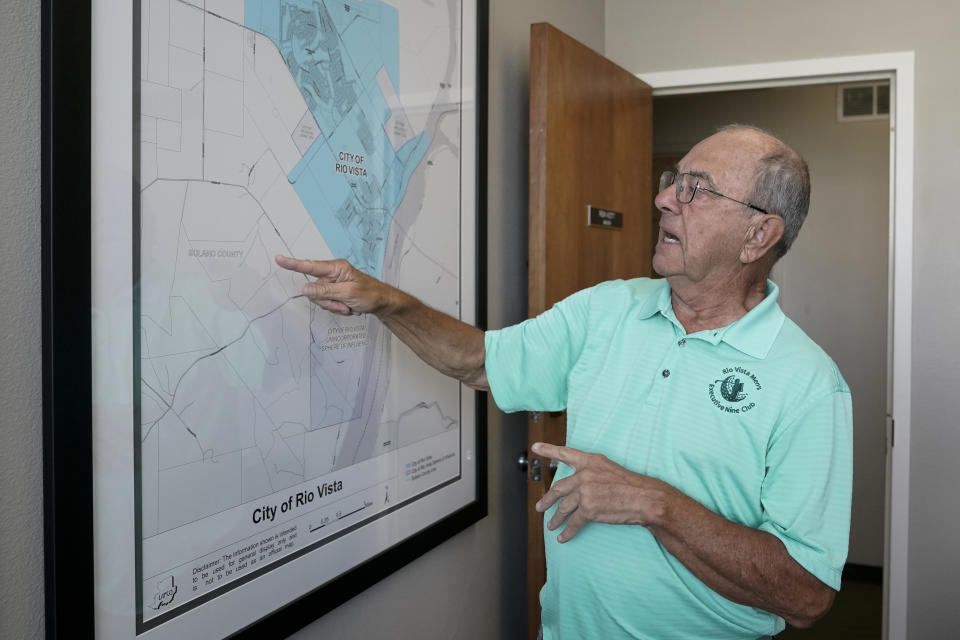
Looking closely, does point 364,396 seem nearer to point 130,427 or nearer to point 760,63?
point 130,427

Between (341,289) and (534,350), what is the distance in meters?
0.43

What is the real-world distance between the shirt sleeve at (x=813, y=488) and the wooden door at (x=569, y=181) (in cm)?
83

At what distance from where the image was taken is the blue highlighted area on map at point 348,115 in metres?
1.25

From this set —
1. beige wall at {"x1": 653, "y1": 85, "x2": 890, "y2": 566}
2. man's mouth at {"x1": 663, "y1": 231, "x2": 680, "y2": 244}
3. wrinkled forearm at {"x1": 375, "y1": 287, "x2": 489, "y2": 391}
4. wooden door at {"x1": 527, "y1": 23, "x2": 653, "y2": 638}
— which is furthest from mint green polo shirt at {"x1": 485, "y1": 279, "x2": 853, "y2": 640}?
beige wall at {"x1": 653, "y1": 85, "x2": 890, "y2": 566}

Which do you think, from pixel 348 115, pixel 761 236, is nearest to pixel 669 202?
pixel 761 236

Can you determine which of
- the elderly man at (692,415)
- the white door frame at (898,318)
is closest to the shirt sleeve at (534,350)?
the elderly man at (692,415)

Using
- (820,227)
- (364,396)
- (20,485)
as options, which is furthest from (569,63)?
(820,227)

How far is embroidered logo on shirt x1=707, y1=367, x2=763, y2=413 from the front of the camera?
126 centimetres

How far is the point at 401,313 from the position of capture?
1.34 m

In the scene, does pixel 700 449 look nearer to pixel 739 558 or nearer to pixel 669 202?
pixel 739 558

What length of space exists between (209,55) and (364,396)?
66cm

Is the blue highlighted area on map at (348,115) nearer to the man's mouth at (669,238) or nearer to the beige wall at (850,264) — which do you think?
the man's mouth at (669,238)

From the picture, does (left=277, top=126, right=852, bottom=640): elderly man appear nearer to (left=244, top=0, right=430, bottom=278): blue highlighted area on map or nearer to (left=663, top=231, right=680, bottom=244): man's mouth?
(left=663, top=231, right=680, bottom=244): man's mouth

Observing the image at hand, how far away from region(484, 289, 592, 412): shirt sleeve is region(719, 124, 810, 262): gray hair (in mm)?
366
